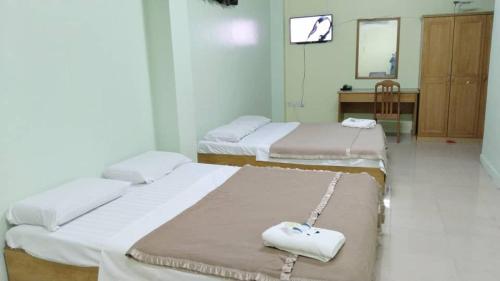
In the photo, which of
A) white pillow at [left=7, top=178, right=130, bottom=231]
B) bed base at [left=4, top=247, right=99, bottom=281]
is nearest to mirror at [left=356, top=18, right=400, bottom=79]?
white pillow at [left=7, top=178, right=130, bottom=231]

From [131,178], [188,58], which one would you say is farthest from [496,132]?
[131,178]

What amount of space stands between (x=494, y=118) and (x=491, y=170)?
55cm

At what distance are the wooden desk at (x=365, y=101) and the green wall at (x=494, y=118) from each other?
1.45m

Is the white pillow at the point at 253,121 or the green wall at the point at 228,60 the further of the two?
the white pillow at the point at 253,121

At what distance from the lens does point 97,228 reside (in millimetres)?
2006

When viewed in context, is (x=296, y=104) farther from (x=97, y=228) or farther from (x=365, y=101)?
(x=97, y=228)

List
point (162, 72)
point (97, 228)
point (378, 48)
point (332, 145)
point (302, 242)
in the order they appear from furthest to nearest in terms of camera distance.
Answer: point (378, 48), point (332, 145), point (162, 72), point (97, 228), point (302, 242)

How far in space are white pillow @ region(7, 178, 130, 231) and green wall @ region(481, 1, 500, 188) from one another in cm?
360

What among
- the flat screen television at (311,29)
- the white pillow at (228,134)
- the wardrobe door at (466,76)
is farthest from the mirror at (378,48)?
the white pillow at (228,134)

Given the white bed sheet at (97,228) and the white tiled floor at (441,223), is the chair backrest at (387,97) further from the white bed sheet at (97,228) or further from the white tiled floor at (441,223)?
the white bed sheet at (97,228)

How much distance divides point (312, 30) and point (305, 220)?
500cm

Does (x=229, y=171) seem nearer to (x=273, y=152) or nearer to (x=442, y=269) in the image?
(x=273, y=152)

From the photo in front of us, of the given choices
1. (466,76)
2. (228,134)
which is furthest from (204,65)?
(466,76)

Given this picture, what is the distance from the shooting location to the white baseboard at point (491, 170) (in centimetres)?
381
